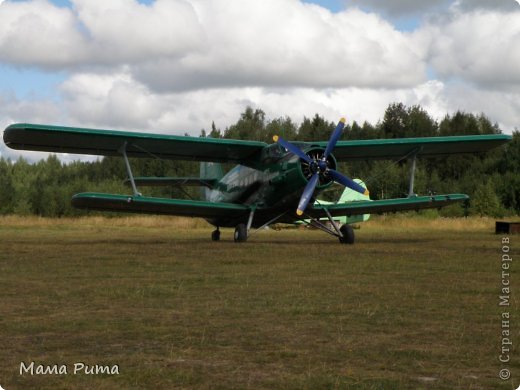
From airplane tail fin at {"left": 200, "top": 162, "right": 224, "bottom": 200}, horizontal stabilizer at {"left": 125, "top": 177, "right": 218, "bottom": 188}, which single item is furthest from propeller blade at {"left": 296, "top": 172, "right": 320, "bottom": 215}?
airplane tail fin at {"left": 200, "top": 162, "right": 224, "bottom": 200}

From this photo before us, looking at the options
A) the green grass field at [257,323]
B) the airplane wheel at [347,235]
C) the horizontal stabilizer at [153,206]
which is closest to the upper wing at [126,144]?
the horizontal stabilizer at [153,206]

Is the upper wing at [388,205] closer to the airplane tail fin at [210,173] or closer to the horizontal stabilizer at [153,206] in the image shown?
the horizontal stabilizer at [153,206]

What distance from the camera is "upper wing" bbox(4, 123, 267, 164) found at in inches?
768

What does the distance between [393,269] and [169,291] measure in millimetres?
4478

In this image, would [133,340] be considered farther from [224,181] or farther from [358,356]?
[224,181]

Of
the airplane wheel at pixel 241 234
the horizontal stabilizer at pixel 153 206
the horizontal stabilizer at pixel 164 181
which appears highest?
the horizontal stabilizer at pixel 164 181

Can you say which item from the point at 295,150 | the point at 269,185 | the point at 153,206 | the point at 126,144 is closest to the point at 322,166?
the point at 295,150

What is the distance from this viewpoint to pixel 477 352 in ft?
20.3

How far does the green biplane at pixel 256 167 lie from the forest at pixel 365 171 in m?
7.45

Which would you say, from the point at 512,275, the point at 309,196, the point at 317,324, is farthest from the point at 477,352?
the point at 309,196

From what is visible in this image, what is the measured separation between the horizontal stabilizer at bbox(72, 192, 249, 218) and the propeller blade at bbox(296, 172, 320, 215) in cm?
274

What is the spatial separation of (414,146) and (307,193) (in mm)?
5190

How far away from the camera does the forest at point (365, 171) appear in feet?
149

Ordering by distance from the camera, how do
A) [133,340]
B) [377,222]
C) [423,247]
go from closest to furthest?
1. [133,340]
2. [423,247]
3. [377,222]
